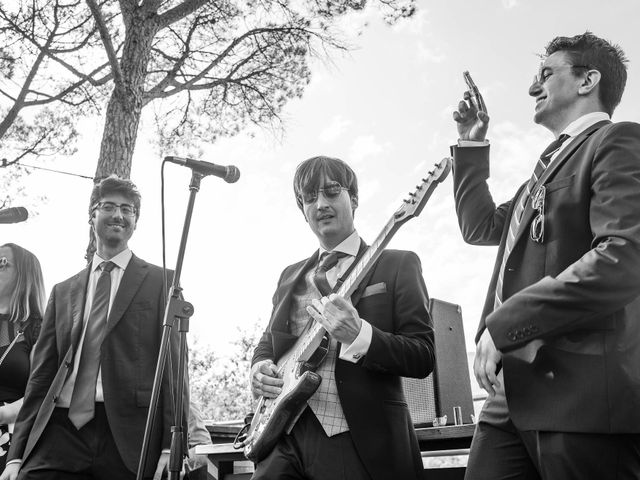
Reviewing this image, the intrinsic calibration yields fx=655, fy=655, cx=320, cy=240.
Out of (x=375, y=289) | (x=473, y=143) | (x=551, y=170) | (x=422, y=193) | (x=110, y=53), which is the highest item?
(x=110, y=53)

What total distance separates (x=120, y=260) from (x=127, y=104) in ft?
10.9

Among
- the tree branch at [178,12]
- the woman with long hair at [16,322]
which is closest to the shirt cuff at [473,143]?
the woman with long hair at [16,322]

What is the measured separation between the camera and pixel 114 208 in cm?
311

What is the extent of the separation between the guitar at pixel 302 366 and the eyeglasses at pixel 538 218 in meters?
0.60

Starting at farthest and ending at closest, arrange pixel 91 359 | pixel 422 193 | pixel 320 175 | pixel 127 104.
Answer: pixel 127 104
pixel 91 359
pixel 320 175
pixel 422 193

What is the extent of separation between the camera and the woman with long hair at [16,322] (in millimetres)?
3295

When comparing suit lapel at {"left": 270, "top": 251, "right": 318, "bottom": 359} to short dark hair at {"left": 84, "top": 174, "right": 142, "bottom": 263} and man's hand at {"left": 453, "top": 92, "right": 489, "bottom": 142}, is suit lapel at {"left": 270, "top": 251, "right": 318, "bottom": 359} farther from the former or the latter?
short dark hair at {"left": 84, "top": 174, "right": 142, "bottom": 263}

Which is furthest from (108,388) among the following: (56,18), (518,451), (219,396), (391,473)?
(219,396)

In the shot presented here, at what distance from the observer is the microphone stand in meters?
2.15

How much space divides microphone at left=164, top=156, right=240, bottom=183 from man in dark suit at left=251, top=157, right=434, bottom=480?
535 mm

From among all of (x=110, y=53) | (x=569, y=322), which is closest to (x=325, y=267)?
(x=569, y=322)

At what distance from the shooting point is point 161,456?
8.34 ft

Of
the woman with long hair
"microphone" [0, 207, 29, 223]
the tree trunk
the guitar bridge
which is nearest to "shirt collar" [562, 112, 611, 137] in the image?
the guitar bridge

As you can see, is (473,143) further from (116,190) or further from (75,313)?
(75,313)
